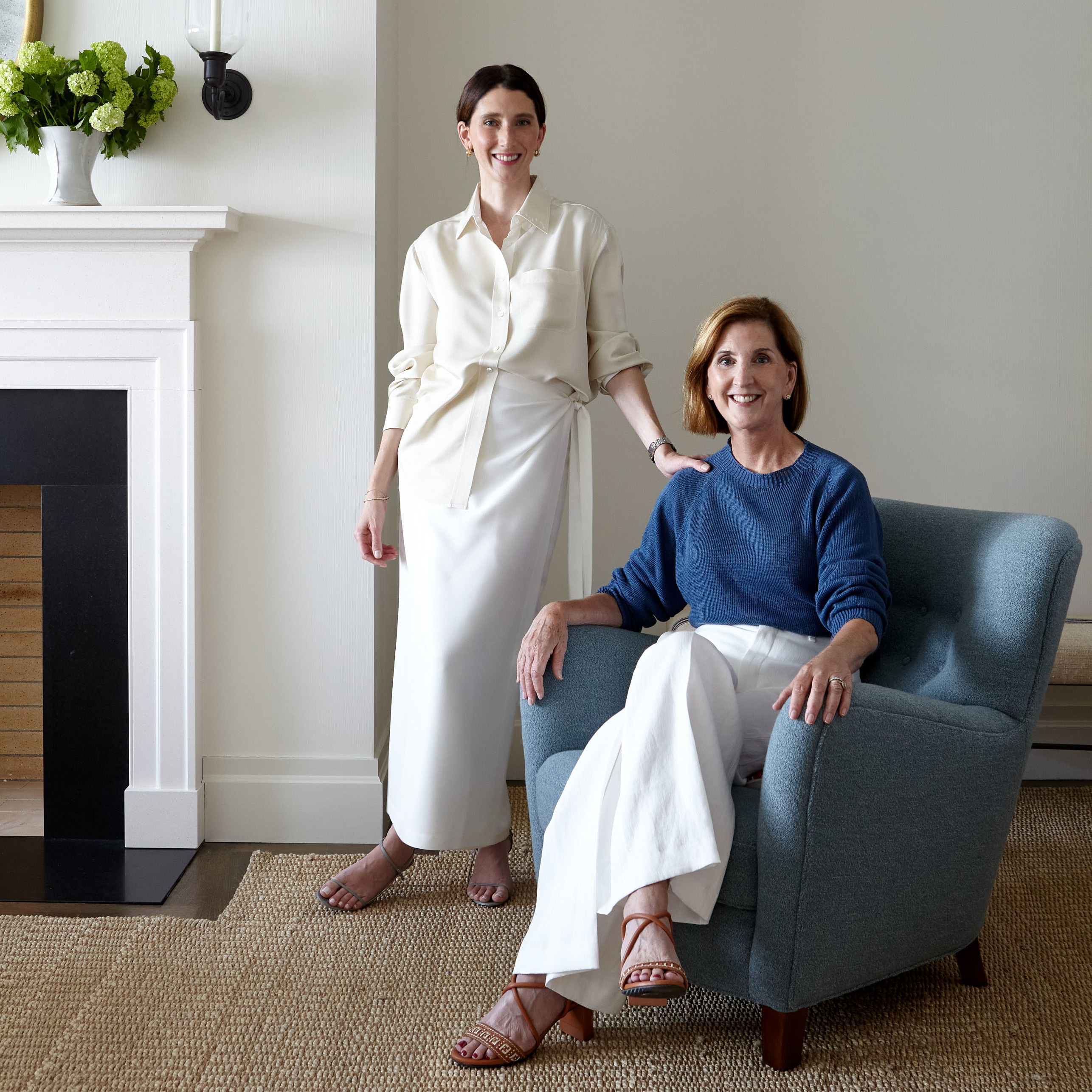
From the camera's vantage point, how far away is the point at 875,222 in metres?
2.94

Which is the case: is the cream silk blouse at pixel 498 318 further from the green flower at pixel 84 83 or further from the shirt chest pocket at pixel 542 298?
the green flower at pixel 84 83

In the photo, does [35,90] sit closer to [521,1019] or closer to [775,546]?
[775,546]

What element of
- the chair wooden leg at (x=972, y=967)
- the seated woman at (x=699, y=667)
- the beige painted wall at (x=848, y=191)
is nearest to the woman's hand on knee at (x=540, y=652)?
the seated woman at (x=699, y=667)

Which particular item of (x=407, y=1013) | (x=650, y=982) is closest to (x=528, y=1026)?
(x=407, y=1013)

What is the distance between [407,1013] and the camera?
1753mm

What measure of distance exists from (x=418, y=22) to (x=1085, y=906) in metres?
2.70

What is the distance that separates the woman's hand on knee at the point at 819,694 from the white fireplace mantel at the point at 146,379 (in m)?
1.48

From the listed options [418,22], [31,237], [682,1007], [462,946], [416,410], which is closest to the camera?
[682,1007]

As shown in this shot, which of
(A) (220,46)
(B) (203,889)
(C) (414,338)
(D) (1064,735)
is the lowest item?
(B) (203,889)

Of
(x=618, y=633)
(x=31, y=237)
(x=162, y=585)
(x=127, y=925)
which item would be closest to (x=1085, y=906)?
(x=618, y=633)

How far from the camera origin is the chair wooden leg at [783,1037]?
1.59 meters

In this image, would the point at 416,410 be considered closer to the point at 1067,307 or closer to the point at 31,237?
the point at 31,237

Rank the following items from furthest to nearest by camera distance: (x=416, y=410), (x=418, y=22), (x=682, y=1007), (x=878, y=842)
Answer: (x=418, y=22) → (x=416, y=410) → (x=682, y=1007) → (x=878, y=842)

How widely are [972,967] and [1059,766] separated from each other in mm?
1425
